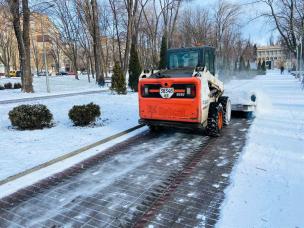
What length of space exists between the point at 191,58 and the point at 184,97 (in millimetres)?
2134

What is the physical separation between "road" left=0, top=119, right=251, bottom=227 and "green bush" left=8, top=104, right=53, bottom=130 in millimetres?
3232

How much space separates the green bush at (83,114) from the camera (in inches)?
387

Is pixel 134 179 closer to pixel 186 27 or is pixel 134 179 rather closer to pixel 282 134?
pixel 282 134

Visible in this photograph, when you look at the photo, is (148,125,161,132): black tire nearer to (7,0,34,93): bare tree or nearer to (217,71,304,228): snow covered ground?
(217,71,304,228): snow covered ground

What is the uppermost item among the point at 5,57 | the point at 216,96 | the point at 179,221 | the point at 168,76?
the point at 5,57

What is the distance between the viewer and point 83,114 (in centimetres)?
984

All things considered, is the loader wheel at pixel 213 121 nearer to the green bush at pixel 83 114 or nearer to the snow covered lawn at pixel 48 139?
the snow covered lawn at pixel 48 139

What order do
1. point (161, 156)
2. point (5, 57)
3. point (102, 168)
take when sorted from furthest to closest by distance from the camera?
point (5, 57)
point (161, 156)
point (102, 168)

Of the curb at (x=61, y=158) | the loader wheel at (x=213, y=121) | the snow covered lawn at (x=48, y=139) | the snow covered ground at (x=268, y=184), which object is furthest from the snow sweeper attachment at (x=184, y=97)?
the snow covered lawn at (x=48, y=139)

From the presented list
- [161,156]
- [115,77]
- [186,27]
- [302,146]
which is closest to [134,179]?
[161,156]

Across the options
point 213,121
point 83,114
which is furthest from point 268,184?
point 83,114

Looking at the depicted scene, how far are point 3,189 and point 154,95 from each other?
446 cm

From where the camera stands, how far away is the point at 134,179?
5.59m

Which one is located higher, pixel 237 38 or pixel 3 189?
pixel 237 38
